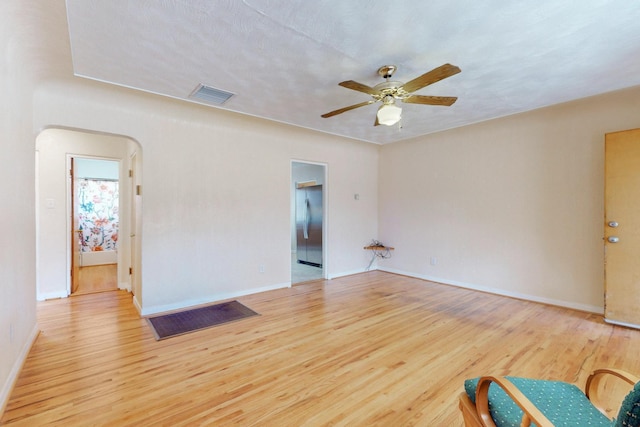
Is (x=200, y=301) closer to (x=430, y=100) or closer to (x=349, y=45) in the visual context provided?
(x=349, y=45)

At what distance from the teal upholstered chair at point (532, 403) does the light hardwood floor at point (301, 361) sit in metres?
0.55

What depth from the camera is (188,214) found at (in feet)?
12.6

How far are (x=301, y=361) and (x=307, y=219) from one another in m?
4.52

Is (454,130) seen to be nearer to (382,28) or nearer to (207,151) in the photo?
(382,28)

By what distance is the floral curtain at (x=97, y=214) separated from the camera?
6.91 m

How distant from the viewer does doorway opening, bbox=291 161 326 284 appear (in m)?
6.36

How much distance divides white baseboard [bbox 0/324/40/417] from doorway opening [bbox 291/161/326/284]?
383cm

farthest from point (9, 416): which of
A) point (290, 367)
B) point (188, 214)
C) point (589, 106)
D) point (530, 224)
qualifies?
point (589, 106)

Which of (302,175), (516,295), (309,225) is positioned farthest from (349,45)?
(302,175)

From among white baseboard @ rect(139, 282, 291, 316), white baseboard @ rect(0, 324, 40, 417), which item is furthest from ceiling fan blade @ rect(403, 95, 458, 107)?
white baseboard @ rect(0, 324, 40, 417)

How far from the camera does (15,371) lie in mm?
2145

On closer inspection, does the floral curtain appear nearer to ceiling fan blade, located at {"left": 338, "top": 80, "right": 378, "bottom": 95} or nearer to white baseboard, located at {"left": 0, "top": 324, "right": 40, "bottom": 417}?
white baseboard, located at {"left": 0, "top": 324, "right": 40, "bottom": 417}

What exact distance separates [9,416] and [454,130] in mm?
5849

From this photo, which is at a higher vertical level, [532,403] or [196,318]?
[532,403]
